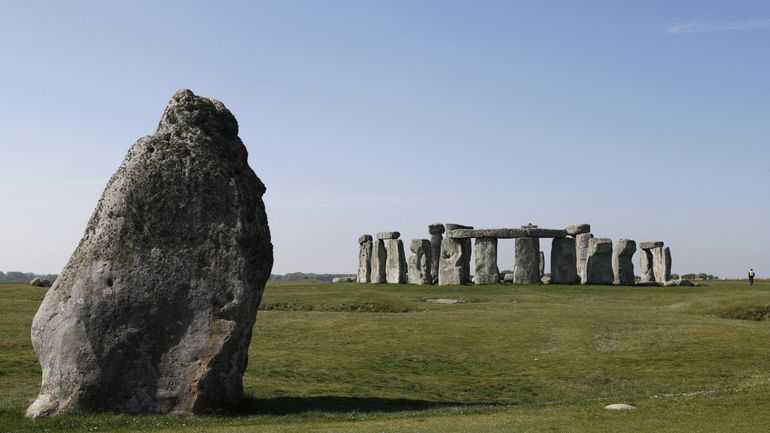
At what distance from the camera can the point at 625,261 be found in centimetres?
5700

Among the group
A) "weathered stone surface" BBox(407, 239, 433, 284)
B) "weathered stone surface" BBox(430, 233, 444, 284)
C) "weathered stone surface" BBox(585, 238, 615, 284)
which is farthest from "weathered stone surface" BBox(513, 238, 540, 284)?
"weathered stone surface" BBox(430, 233, 444, 284)

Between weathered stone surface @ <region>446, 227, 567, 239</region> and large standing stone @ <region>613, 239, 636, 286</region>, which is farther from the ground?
weathered stone surface @ <region>446, 227, 567, 239</region>

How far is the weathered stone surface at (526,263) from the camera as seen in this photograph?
184 ft

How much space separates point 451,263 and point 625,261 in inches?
416

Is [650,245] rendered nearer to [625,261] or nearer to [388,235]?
[625,261]

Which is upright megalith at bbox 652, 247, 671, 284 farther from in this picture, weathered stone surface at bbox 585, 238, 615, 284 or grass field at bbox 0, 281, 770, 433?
grass field at bbox 0, 281, 770, 433

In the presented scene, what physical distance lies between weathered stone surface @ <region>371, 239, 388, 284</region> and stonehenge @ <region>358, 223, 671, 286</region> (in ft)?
1.91

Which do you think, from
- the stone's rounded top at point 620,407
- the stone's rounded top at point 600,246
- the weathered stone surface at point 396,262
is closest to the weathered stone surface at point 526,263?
the stone's rounded top at point 600,246

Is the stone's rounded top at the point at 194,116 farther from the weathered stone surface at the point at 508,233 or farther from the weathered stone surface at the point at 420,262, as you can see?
the weathered stone surface at the point at 420,262

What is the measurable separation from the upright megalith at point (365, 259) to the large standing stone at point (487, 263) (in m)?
10.1

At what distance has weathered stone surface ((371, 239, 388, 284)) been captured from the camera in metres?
62.7

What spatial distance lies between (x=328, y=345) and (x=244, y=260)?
13404 millimetres

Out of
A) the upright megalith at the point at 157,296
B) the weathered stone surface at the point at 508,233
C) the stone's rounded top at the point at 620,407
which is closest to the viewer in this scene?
the upright megalith at the point at 157,296

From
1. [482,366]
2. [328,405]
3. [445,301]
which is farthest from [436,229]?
[328,405]
